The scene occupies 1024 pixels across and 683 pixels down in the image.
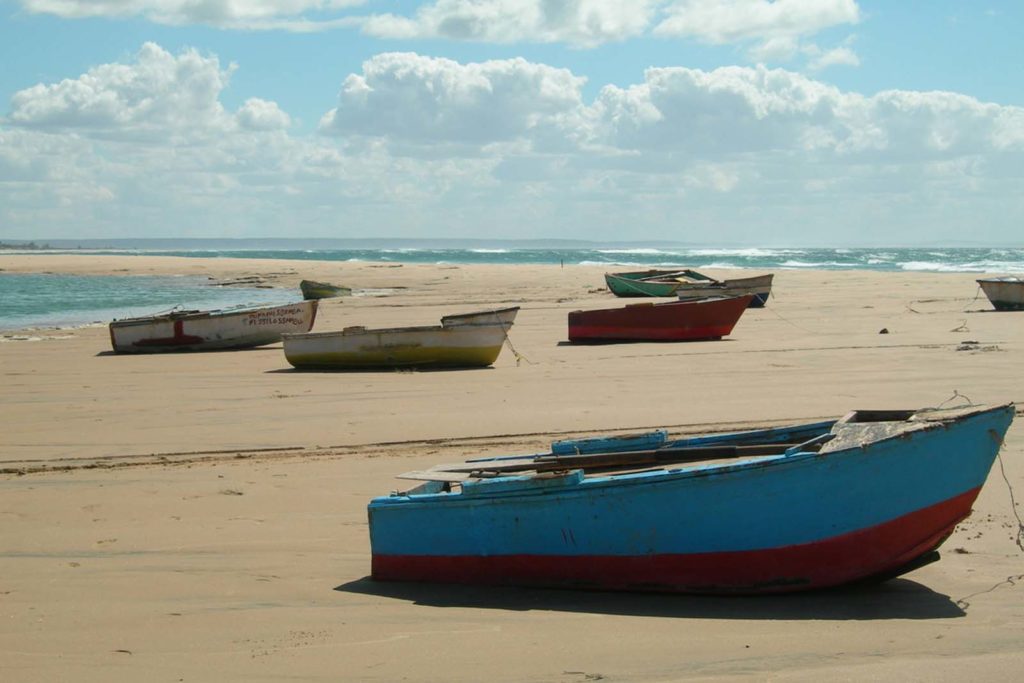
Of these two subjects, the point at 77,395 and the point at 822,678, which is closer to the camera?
the point at 822,678

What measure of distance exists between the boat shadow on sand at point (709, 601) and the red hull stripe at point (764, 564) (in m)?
0.06

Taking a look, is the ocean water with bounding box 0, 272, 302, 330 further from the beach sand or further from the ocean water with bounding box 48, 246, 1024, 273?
the ocean water with bounding box 48, 246, 1024, 273

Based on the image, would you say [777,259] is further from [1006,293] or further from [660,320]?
[660,320]

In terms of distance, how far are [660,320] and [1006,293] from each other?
8.20 meters

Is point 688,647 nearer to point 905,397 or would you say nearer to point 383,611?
point 383,611

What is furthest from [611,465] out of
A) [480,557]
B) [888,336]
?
[888,336]

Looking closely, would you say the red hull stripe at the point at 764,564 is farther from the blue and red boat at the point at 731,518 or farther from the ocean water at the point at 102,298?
the ocean water at the point at 102,298

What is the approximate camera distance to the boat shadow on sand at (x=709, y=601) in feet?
15.8

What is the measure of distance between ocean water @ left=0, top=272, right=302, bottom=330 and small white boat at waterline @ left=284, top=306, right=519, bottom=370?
11022 millimetres

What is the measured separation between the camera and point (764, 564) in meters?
5.00

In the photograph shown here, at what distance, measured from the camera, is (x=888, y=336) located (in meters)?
15.7

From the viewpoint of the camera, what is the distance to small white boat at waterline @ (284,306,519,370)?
13.6 m

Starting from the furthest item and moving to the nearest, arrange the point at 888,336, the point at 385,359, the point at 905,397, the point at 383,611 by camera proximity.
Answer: the point at 888,336 → the point at 385,359 → the point at 905,397 → the point at 383,611

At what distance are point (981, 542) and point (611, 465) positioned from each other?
1.91m
